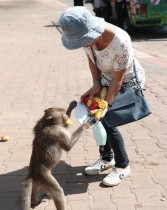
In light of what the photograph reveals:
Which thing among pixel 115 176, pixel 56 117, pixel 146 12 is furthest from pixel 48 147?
pixel 146 12

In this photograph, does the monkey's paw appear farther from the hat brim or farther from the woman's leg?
the hat brim

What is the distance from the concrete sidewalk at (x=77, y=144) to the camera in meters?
3.71

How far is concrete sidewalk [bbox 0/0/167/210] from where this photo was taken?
3709 millimetres

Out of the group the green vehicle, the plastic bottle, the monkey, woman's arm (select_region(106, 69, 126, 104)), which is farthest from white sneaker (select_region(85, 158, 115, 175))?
the green vehicle

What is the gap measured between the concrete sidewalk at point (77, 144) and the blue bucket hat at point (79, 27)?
4.63 ft

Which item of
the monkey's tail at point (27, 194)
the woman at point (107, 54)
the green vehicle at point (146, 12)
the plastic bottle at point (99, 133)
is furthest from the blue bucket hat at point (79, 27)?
the green vehicle at point (146, 12)

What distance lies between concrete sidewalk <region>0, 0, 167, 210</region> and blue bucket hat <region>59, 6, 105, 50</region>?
141 centimetres

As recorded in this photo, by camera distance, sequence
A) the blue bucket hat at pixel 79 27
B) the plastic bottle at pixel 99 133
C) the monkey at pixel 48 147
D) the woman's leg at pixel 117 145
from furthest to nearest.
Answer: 1. the woman's leg at pixel 117 145
2. the plastic bottle at pixel 99 133
3. the monkey at pixel 48 147
4. the blue bucket hat at pixel 79 27

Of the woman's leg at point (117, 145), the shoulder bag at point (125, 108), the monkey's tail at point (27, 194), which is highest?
the shoulder bag at point (125, 108)

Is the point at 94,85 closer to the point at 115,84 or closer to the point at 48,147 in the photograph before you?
the point at 115,84

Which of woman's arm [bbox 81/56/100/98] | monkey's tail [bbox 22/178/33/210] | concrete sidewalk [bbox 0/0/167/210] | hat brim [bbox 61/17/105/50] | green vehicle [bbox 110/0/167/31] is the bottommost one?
green vehicle [bbox 110/0/167/31]

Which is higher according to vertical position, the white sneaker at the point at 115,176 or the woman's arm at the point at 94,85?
the woman's arm at the point at 94,85

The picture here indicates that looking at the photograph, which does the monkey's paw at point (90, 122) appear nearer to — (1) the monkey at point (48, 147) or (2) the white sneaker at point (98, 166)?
(1) the monkey at point (48, 147)

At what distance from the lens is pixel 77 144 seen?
16.1 feet
